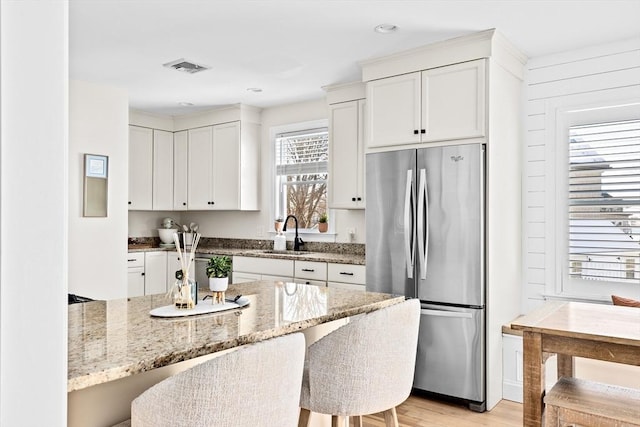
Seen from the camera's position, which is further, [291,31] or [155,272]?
[155,272]

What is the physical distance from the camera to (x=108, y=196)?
179 inches

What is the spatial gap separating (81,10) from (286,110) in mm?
2672

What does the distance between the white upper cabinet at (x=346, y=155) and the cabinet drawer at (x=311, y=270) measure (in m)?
0.57

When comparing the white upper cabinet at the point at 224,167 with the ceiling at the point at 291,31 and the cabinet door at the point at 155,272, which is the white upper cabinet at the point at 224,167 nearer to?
the cabinet door at the point at 155,272

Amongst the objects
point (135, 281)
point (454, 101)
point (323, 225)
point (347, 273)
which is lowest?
point (135, 281)

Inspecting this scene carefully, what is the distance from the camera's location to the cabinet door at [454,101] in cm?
333

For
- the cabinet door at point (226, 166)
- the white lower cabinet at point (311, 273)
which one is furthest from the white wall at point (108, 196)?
the white lower cabinet at point (311, 273)

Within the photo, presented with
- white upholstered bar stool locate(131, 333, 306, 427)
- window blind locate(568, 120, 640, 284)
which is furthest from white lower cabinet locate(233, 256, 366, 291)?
white upholstered bar stool locate(131, 333, 306, 427)

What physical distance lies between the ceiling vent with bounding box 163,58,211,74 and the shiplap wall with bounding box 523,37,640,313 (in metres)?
2.52

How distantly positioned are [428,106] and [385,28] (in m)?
0.63

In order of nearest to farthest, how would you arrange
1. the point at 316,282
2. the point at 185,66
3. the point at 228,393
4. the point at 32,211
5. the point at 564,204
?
the point at 32,211
the point at 228,393
the point at 564,204
the point at 185,66
the point at 316,282

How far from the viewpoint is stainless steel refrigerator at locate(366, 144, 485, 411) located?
332cm

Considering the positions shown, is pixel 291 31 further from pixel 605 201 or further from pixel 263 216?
pixel 263 216

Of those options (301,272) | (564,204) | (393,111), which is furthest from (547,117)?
(301,272)
